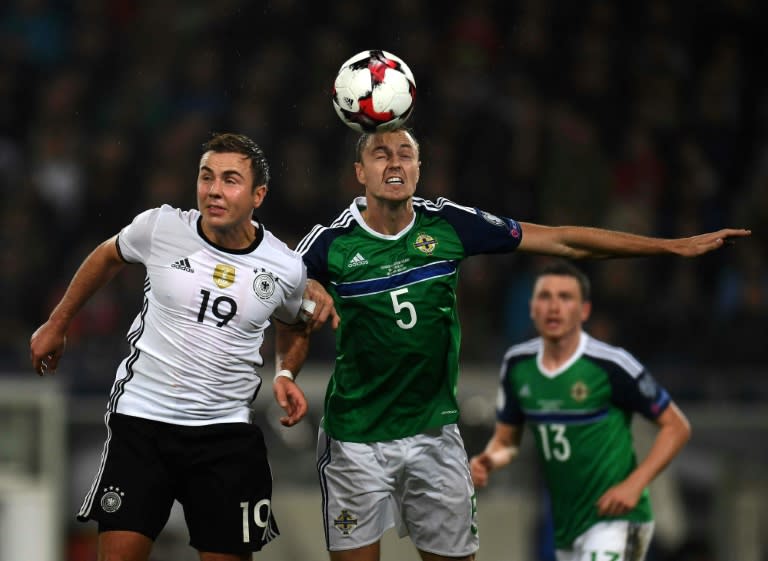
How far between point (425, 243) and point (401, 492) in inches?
42.0

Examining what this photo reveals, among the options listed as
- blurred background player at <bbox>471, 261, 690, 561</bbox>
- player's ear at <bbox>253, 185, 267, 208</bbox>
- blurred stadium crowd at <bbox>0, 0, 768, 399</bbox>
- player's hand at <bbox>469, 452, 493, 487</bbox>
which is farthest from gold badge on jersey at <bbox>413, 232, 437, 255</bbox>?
blurred stadium crowd at <bbox>0, 0, 768, 399</bbox>

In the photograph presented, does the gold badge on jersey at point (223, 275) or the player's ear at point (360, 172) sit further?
the player's ear at point (360, 172)

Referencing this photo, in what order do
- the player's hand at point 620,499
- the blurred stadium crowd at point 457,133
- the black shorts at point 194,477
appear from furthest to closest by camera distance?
the blurred stadium crowd at point 457,133
the player's hand at point 620,499
the black shorts at point 194,477

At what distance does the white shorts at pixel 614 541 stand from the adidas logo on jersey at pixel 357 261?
183 centimetres

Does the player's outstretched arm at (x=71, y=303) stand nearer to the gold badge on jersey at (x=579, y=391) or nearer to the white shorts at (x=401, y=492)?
the white shorts at (x=401, y=492)

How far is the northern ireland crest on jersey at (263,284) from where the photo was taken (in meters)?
5.93

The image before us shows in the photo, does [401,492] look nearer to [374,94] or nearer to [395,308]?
[395,308]

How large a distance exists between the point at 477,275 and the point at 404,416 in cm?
490

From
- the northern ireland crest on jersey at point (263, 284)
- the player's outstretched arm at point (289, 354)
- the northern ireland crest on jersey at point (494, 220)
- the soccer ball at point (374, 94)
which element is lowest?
the player's outstretched arm at point (289, 354)

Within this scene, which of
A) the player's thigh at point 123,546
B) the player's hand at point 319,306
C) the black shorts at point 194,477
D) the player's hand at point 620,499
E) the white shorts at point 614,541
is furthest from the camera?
the white shorts at point 614,541

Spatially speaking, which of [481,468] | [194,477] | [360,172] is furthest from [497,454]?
[194,477]

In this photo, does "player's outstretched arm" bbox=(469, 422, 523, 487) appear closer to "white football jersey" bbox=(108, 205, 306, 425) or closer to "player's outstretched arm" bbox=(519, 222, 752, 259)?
"player's outstretched arm" bbox=(519, 222, 752, 259)

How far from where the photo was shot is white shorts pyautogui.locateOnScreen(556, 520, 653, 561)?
691 centimetres

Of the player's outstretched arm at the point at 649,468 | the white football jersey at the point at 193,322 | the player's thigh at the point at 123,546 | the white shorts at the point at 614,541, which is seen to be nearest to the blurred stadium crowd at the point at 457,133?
the player's outstretched arm at the point at 649,468
